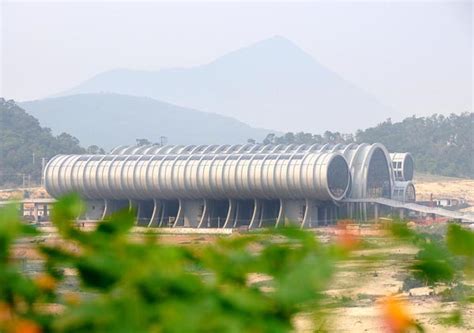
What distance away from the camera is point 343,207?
46.3 meters

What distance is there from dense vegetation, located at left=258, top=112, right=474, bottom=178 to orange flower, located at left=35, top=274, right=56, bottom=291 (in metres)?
77.4

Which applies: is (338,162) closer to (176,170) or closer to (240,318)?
(176,170)

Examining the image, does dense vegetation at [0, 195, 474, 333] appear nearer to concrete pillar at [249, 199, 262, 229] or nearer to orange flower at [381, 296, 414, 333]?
orange flower at [381, 296, 414, 333]

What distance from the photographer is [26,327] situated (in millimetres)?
1075

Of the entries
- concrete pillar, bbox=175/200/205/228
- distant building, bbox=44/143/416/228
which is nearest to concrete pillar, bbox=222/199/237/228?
distant building, bbox=44/143/416/228

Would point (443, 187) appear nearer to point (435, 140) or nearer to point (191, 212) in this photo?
point (435, 140)

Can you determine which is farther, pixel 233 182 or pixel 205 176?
pixel 205 176

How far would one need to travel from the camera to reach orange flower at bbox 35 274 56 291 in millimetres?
1208

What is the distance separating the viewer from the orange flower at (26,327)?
3.49 feet

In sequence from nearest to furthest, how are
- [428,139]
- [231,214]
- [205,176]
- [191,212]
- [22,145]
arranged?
[205,176] → [231,214] → [191,212] → [22,145] → [428,139]

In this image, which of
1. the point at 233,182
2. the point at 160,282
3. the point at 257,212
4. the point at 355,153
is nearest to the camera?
the point at 160,282

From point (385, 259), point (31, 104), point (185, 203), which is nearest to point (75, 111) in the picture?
point (31, 104)

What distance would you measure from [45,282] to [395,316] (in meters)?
0.40

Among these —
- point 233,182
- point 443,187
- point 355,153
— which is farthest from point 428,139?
point 233,182
